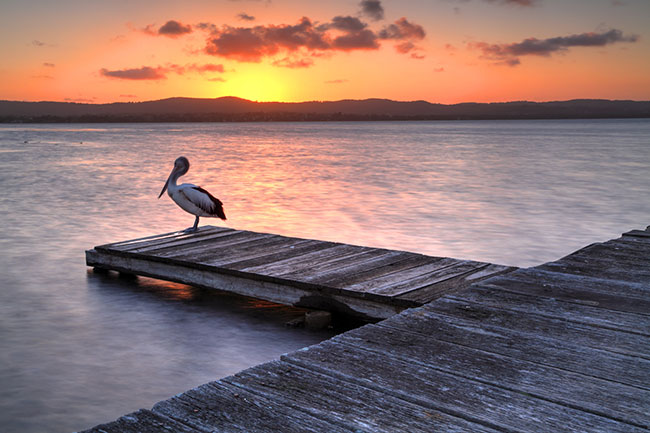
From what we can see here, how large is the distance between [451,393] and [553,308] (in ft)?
5.46

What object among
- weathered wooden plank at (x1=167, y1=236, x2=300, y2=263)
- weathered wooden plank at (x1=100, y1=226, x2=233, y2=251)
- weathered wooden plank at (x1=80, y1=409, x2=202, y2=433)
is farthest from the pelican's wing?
weathered wooden plank at (x1=80, y1=409, x2=202, y2=433)

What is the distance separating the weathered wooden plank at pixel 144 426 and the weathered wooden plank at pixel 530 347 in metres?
1.57

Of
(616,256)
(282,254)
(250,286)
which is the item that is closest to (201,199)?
(282,254)

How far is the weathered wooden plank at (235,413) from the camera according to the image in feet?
7.67

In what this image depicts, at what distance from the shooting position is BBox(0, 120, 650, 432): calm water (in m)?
5.46

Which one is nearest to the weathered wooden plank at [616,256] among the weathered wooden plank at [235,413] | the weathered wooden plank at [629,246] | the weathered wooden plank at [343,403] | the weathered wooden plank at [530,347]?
the weathered wooden plank at [629,246]

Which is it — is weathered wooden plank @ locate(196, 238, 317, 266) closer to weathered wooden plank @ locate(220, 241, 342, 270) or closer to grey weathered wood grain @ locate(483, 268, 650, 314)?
weathered wooden plank @ locate(220, 241, 342, 270)

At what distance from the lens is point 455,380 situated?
2822 mm

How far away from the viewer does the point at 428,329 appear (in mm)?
3562

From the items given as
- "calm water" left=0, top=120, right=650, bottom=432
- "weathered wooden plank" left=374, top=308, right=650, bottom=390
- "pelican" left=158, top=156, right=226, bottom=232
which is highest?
"pelican" left=158, top=156, right=226, bottom=232

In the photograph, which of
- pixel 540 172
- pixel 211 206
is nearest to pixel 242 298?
pixel 211 206

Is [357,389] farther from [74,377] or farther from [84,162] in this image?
[84,162]

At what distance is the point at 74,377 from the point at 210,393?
131 inches

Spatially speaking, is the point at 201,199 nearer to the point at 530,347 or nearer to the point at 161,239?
the point at 161,239
